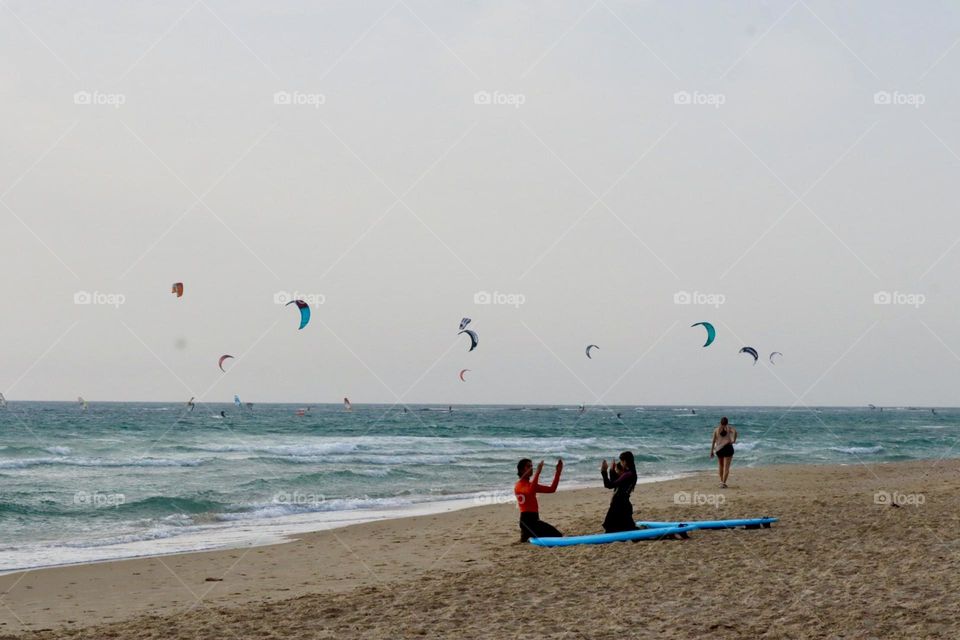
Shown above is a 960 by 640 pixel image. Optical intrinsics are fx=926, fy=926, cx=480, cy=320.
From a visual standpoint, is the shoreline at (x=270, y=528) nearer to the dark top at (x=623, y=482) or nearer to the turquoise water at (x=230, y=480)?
the turquoise water at (x=230, y=480)

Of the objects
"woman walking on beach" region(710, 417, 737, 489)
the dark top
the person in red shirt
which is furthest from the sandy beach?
"woman walking on beach" region(710, 417, 737, 489)

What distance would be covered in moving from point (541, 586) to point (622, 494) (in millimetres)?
2804

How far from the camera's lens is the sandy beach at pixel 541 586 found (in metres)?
5.91

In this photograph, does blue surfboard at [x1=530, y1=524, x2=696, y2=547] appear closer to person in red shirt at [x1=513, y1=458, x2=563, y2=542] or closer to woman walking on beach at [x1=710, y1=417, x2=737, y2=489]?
person in red shirt at [x1=513, y1=458, x2=563, y2=542]

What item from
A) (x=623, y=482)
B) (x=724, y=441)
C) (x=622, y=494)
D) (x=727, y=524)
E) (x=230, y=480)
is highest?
(x=724, y=441)

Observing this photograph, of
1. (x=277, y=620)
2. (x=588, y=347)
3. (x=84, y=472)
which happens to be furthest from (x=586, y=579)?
(x=588, y=347)

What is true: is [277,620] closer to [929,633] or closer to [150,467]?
[929,633]

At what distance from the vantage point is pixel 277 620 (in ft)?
21.4

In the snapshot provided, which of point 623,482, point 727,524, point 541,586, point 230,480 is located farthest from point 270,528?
point 230,480

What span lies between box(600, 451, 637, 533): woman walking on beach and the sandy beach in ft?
2.33

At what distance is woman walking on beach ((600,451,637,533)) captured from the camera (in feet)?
31.8

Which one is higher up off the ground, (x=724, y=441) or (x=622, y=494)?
(x=724, y=441)

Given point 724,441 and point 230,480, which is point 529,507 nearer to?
point 724,441

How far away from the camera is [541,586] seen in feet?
23.6
